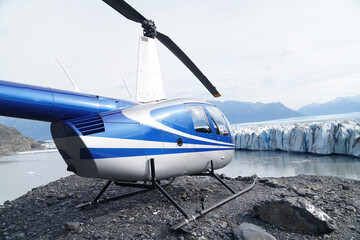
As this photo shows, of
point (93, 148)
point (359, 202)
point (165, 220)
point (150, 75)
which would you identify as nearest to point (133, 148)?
point (93, 148)

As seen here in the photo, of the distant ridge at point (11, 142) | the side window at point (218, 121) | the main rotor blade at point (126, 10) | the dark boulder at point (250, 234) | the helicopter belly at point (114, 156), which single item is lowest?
the distant ridge at point (11, 142)

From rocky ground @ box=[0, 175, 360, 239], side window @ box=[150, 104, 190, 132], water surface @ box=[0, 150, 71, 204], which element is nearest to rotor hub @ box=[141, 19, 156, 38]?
side window @ box=[150, 104, 190, 132]

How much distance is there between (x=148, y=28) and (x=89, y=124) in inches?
110

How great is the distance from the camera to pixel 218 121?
440 cm

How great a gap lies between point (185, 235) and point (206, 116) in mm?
2066

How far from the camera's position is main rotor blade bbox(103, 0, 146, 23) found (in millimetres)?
4090

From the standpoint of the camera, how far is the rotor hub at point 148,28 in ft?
15.1

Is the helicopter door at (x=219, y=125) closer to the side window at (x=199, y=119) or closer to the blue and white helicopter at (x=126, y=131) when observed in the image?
the blue and white helicopter at (x=126, y=131)

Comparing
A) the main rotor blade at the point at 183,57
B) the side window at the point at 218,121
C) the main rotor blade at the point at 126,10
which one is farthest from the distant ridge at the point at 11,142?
the side window at the point at 218,121

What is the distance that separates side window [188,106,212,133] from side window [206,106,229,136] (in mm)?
224

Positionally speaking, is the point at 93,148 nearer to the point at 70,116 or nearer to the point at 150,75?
the point at 70,116

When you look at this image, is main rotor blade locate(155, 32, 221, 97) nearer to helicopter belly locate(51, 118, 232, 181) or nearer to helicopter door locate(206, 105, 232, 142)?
helicopter door locate(206, 105, 232, 142)

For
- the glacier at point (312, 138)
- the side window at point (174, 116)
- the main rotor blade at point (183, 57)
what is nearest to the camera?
the side window at point (174, 116)

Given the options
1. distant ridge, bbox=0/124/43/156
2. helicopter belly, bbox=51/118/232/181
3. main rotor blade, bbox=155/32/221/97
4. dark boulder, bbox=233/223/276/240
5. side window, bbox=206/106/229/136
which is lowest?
distant ridge, bbox=0/124/43/156
